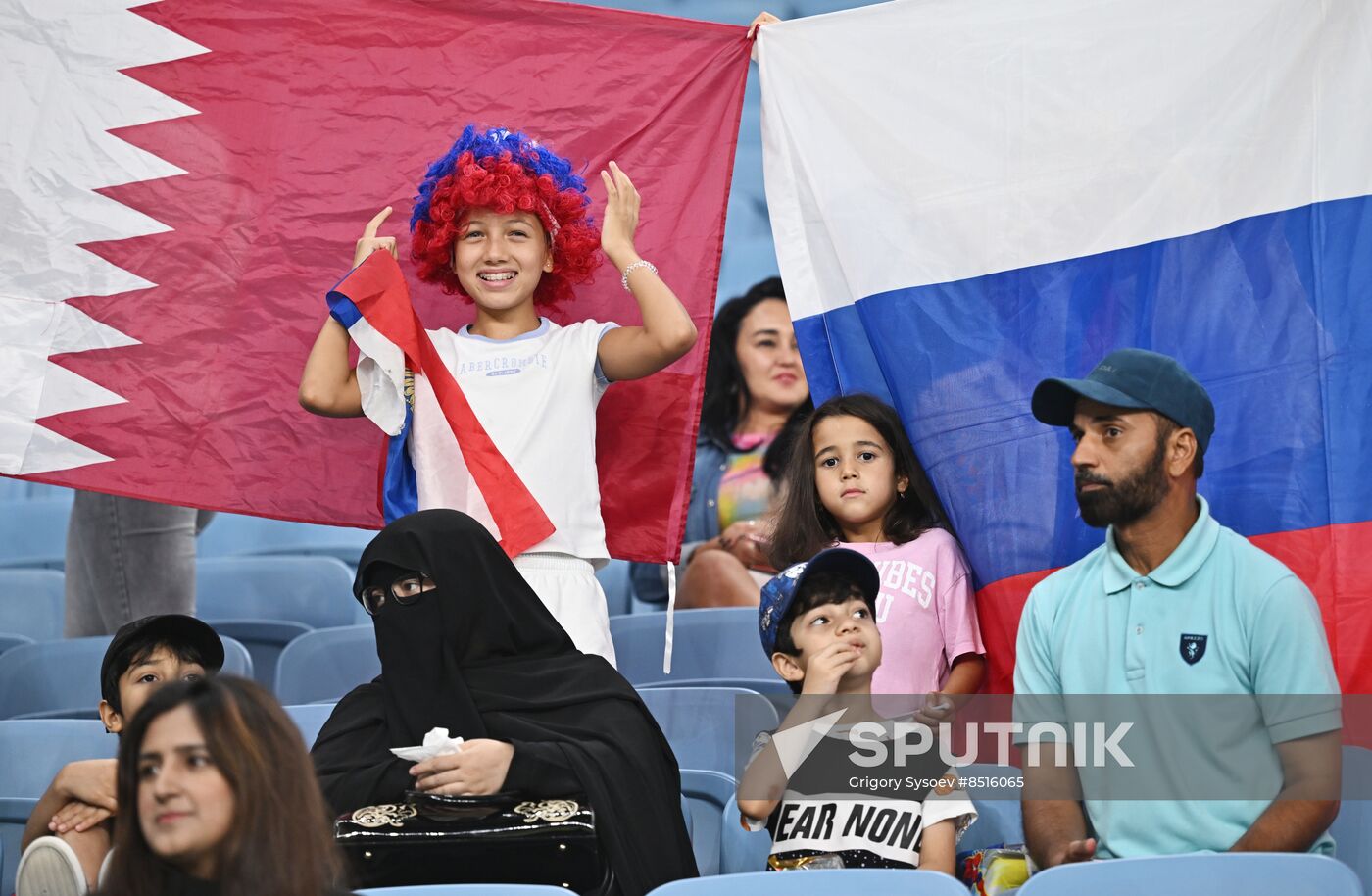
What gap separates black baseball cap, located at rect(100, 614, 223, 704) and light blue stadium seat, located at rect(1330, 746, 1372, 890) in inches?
88.9

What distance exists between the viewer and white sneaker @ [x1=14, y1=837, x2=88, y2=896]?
304cm

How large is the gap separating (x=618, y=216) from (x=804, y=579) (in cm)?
110

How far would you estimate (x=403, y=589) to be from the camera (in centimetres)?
321

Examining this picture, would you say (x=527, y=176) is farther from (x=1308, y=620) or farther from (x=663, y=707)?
(x=1308, y=620)

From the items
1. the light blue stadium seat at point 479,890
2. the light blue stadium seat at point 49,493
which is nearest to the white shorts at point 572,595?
the light blue stadium seat at point 479,890

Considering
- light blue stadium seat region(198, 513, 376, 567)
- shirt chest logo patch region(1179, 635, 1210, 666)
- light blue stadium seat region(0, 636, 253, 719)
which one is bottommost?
light blue stadium seat region(0, 636, 253, 719)

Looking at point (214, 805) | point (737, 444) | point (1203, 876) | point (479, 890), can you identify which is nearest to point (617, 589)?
point (737, 444)

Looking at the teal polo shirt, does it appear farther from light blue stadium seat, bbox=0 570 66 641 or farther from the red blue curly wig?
light blue stadium seat, bbox=0 570 66 641

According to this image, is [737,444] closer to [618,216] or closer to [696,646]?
[696,646]

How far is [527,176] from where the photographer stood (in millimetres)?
4020

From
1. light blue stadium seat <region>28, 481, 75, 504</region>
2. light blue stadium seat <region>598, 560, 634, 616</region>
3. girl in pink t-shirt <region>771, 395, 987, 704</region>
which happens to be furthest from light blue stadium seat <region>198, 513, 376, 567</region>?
girl in pink t-shirt <region>771, 395, 987, 704</region>

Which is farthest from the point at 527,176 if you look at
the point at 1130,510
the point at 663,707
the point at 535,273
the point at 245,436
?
the point at 1130,510

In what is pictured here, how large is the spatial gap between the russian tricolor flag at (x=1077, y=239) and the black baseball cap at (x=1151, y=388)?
0.41 meters

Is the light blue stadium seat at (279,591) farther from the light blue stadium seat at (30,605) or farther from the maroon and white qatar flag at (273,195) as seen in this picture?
the maroon and white qatar flag at (273,195)
